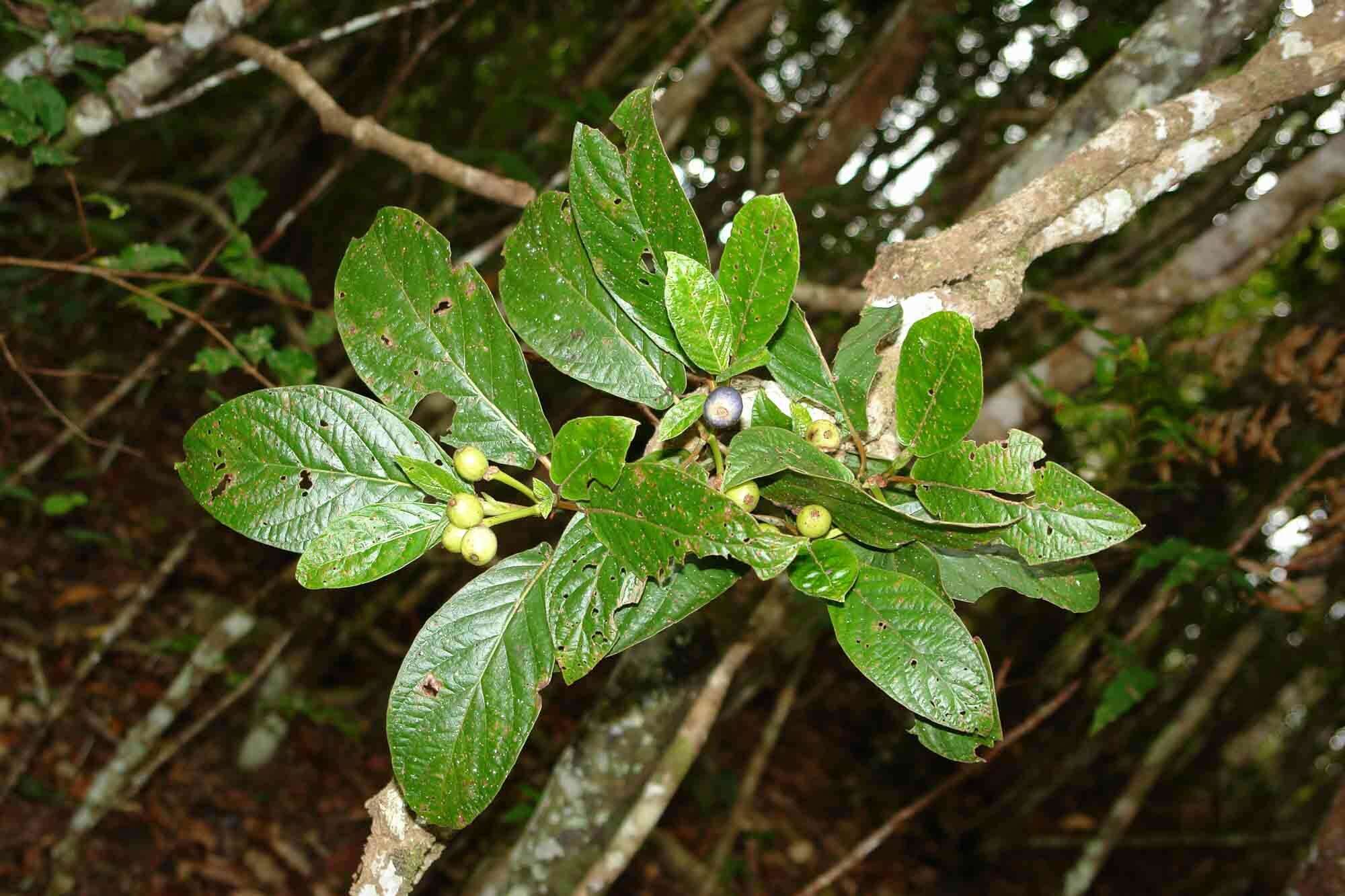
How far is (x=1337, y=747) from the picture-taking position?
28.2 feet

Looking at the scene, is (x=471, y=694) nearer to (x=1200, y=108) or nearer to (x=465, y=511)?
(x=465, y=511)

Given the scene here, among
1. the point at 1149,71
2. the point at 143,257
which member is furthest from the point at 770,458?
the point at 143,257

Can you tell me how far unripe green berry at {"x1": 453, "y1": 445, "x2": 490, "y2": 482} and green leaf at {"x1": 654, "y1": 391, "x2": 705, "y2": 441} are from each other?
180 millimetres

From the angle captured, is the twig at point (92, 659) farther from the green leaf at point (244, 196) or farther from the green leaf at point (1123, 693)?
the green leaf at point (1123, 693)

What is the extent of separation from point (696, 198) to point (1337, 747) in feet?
25.8

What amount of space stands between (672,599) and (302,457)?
42cm

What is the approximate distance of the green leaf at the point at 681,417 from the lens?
3.08 feet

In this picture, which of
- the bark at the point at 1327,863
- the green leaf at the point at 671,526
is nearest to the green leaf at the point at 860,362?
the green leaf at the point at 671,526

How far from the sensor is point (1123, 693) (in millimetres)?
2426

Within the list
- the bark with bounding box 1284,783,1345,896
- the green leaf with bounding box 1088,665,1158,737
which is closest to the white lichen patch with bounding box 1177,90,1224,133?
the green leaf with bounding box 1088,665,1158,737

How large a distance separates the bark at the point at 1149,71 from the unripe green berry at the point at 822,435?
114cm

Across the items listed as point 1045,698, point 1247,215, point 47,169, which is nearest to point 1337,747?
point 1045,698

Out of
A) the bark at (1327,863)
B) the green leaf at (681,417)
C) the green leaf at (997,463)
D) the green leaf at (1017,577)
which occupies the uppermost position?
the green leaf at (681,417)

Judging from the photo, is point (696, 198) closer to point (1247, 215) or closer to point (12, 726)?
point (1247, 215)
